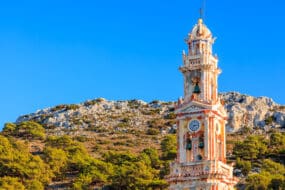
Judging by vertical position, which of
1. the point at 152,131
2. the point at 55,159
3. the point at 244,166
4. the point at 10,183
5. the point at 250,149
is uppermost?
the point at 152,131

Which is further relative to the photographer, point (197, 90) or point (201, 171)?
point (197, 90)

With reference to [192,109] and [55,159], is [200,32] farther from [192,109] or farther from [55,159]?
[55,159]

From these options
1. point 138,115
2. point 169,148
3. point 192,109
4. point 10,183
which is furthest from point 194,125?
point 138,115

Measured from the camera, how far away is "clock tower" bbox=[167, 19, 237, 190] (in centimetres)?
5731

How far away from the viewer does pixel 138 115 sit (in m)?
171

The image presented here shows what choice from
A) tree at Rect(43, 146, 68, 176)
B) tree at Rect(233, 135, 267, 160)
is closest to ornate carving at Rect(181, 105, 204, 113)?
tree at Rect(43, 146, 68, 176)

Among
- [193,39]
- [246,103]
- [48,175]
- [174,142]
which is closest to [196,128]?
[193,39]

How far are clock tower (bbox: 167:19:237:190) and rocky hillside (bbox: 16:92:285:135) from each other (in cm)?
8325

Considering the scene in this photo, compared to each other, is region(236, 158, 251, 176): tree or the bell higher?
region(236, 158, 251, 176): tree

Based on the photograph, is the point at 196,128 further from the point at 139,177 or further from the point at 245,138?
the point at 245,138

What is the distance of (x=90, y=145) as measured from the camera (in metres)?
145

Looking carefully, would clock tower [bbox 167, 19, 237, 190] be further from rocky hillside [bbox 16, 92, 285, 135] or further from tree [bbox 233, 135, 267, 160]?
rocky hillside [bbox 16, 92, 285, 135]

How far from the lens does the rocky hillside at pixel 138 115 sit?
14762cm

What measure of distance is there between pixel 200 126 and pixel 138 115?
112 metres
